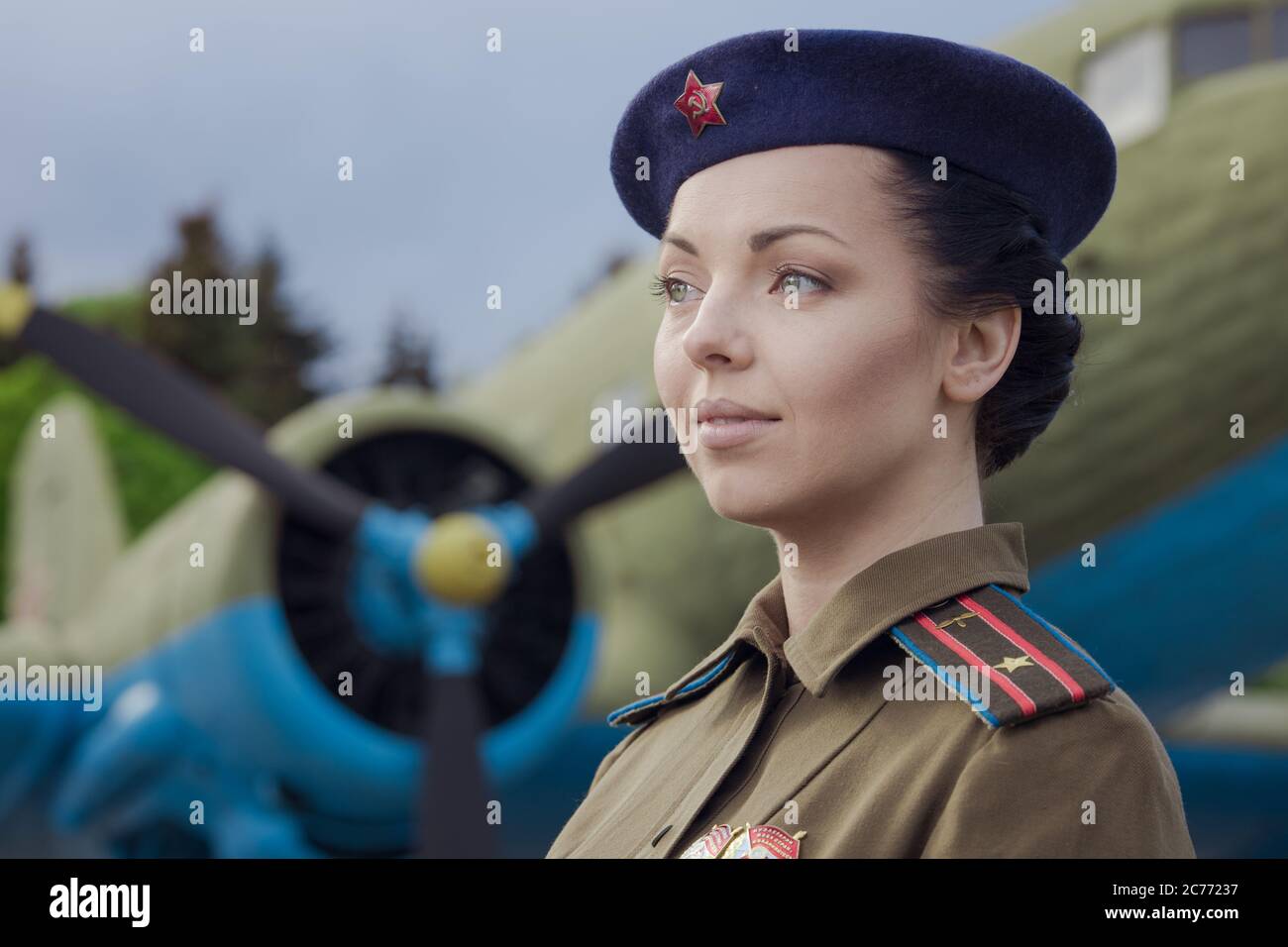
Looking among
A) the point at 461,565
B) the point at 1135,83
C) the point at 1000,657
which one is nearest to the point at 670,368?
the point at 1000,657

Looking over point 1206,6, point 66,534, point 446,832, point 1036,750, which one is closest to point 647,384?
point 446,832

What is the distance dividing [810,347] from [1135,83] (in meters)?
6.24

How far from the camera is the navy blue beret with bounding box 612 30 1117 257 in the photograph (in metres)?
1.28

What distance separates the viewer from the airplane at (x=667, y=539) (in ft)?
21.8

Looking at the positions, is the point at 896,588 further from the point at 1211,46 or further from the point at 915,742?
the point at 1211,46

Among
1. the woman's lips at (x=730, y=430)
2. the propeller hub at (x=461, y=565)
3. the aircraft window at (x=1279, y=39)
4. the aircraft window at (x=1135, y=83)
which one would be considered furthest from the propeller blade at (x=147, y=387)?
the woman's lips at (x=730, y=430)

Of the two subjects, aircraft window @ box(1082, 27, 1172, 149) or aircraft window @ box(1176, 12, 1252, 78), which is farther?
aircraft window @ box(1176, 12, 1252, 78)

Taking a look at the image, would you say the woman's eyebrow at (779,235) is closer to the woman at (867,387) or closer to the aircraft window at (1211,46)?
the woman at (867,387)

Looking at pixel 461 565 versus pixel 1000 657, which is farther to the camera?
pixel 461 565

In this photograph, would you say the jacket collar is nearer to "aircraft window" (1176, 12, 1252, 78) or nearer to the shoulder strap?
the shoulder strap

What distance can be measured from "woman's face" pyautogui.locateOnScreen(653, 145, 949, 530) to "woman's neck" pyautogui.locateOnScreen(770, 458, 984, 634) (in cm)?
1

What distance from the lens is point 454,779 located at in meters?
6.19

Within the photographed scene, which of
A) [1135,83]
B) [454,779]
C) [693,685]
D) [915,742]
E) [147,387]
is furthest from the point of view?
[147,387]

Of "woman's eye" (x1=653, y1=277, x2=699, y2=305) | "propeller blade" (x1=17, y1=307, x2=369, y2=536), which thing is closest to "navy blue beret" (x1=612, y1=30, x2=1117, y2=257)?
"woman's eye" (x1=653, y1=277, x2=699, y2=305)
